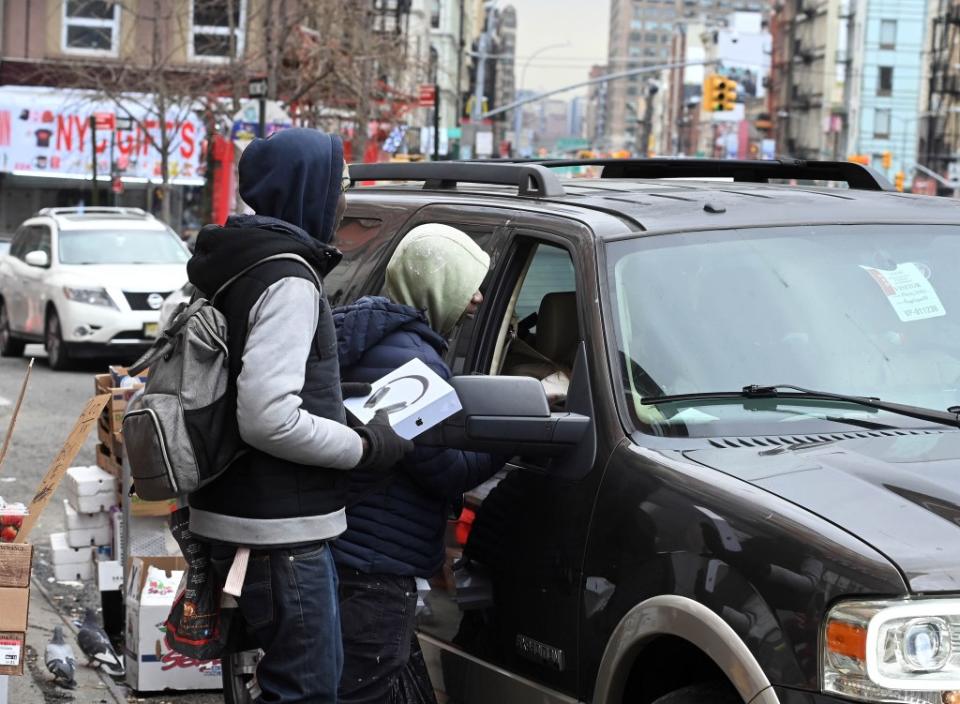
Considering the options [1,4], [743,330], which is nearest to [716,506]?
[743,330]

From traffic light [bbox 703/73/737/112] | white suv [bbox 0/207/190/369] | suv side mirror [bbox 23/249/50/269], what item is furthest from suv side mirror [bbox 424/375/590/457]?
traffic light [bbox 703/73/737/112]

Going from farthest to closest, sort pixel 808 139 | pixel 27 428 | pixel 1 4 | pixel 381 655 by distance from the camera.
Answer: pixel 808 139, pixel 1 4, pixel 27 428, pixel 381 655

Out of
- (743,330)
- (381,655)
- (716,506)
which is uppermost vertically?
(743,330)

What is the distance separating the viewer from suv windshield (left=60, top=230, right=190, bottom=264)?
58.2 ft

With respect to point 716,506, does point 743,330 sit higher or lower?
higher

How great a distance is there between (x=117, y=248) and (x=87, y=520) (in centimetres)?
1219

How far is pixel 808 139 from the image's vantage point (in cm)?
11512

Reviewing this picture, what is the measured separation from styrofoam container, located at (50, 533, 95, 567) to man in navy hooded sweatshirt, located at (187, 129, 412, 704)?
3.00m

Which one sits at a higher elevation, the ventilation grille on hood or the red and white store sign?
the red and white store sign

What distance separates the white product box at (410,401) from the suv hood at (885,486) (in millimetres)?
602

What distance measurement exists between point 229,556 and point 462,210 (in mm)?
1560

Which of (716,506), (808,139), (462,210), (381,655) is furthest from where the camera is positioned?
(808,139)

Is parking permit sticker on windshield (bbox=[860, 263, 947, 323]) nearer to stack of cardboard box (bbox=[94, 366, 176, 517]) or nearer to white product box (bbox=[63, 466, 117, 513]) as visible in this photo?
stack of cardboard box (bbox=[94, 366, 176, 517])

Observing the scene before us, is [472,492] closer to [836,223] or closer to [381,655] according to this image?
[381,655]
